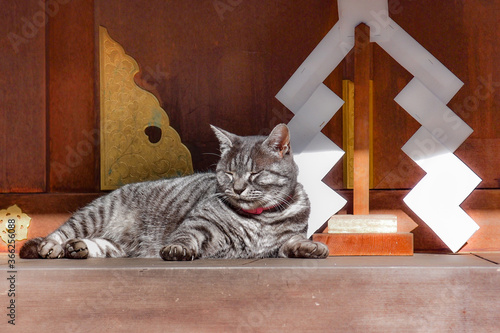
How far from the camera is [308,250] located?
72.7 inches

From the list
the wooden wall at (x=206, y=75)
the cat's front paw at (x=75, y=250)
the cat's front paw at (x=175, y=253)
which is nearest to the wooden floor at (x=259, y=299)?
the cat's front paw at (x=175, y=253)

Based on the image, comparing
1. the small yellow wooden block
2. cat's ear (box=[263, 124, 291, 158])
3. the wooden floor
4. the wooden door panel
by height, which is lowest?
the wooden floor

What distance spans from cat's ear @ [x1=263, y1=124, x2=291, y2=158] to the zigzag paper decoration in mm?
171

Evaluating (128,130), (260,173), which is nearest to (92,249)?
(128,130)

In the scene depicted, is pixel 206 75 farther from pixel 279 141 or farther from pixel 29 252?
pixel 29 252

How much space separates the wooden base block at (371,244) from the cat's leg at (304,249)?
10 centimetres

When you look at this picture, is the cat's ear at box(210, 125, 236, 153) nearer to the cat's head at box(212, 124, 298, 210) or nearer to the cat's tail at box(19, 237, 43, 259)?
the cat's head at box(212, 124, 298, 210)

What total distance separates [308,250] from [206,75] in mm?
987

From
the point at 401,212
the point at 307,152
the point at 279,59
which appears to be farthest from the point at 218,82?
the point at 401,212

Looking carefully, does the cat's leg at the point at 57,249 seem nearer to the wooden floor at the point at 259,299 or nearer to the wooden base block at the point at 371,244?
the wooden floor at the point at 259,299

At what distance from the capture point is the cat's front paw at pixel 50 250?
76.7 inches

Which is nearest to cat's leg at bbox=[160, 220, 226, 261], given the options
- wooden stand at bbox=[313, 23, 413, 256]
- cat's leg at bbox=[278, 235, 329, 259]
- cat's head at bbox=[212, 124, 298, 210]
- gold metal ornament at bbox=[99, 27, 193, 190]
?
cat's head at bbox=[212, 124, 298, 210]

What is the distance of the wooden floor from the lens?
1581mm

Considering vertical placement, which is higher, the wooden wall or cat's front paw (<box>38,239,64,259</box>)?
the wooden wall
